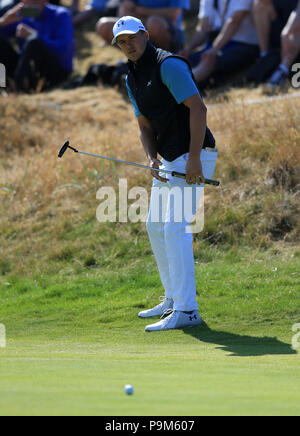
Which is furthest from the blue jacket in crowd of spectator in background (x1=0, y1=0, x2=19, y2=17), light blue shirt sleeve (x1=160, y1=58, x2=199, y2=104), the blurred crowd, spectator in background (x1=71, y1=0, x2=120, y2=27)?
light blue shirt sleeve (x1=160, y1=58, x2=199, y2=104)

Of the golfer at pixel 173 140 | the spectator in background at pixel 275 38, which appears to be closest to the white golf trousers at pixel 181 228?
the golfer at pixel 173 140

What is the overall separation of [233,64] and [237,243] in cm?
446

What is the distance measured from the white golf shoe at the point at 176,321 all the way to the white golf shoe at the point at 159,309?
1.07 feet

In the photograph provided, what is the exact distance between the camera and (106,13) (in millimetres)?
14523

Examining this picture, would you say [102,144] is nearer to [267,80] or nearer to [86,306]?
[267,80]

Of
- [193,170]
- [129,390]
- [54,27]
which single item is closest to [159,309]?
[193,170]

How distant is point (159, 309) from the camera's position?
6.46 meters

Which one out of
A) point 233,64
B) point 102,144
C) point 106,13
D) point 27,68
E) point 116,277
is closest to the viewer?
point 116,277

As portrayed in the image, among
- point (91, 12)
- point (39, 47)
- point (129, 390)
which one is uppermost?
point (91, 12)

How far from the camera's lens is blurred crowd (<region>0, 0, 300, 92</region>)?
1098cm

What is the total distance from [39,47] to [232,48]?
3425 millimetres

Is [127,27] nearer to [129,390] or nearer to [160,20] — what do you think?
[129,390]

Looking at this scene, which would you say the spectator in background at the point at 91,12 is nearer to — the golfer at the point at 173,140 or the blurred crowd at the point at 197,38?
the blurred crowd at the point at 197,38
